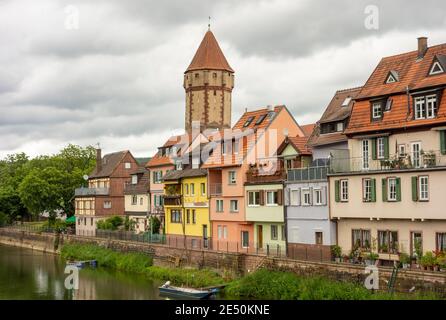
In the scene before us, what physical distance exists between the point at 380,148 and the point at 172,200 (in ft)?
78.5

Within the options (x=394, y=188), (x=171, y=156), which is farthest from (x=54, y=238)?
(x=394, y=188)

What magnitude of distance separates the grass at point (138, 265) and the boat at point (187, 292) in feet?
8.78

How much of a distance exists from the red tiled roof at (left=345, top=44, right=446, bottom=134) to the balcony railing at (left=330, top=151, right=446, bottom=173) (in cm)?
170

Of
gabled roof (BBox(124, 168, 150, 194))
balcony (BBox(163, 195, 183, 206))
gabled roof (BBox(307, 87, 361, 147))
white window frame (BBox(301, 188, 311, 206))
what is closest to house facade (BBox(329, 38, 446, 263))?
white window frame (BBox(301, 188, 311, 206))

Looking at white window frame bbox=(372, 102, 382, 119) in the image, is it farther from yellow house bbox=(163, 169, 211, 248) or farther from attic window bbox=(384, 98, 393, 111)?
yellow house bbox=(163, 169, 211, 248)

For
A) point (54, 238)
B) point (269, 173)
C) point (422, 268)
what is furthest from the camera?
point (54, 238)

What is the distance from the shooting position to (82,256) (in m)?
66.1

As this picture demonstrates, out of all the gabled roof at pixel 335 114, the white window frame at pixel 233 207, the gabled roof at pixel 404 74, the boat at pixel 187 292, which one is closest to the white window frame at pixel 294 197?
the gabled roof at pixel 335 114

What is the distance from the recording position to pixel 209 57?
84.5 metres

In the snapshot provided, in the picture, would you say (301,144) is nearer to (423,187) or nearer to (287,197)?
(287,197)

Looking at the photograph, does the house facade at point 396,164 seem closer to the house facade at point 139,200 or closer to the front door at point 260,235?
the front door at point 260,235
